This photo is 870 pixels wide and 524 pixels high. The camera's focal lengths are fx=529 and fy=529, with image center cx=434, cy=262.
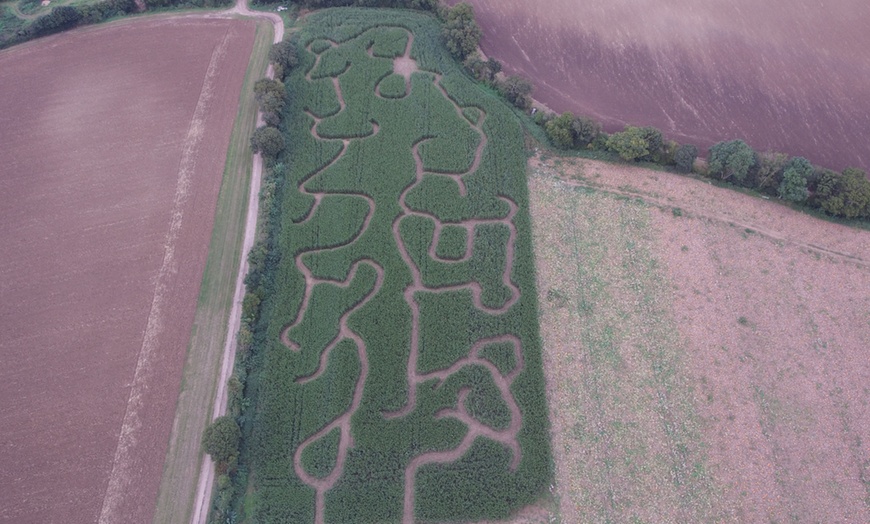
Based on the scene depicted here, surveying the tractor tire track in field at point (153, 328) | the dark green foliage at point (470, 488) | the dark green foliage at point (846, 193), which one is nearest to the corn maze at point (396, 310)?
the dark green foliage at point (470, 488)

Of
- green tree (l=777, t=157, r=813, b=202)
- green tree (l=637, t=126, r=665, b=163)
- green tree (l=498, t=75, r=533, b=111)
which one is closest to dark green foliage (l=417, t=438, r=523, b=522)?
green tree (l=637, t=126, r=665, b=163)

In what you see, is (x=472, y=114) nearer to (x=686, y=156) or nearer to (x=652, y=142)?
(x=652, y=142)

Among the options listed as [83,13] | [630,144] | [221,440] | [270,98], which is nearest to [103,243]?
[270,98]

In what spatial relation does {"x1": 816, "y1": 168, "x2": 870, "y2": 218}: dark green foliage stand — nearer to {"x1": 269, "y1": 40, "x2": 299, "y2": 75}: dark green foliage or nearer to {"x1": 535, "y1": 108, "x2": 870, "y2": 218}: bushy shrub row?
{"x1": 535, "y1": 108, "x2": 870, "y2": 218}: bushy shrub row

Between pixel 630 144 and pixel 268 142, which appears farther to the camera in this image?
pixel 268 142

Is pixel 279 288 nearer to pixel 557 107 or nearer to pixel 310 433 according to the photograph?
pixel 310 433
